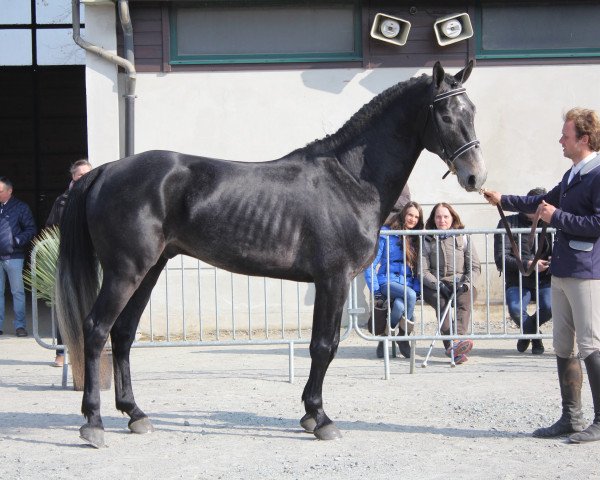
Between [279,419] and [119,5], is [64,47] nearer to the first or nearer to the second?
[119,5]

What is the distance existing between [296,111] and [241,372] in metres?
3.65

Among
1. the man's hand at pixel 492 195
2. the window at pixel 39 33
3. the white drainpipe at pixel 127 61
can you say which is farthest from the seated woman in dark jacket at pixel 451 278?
the window at pixel 39 33

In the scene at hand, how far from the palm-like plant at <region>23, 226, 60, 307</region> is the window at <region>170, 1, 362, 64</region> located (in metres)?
3.70

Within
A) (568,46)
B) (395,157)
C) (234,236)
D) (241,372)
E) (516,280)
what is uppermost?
(568,46)

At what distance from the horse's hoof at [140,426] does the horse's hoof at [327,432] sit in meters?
1.08

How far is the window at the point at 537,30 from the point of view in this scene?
10789 millimetres

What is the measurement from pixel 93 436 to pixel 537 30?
7.48 metres

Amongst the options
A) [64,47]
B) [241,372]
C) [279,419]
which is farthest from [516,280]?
[64,47]

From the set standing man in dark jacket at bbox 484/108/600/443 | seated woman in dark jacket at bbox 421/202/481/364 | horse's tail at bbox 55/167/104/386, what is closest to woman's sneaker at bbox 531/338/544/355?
seated woman in dark jacket at bbox 421/202/481/364

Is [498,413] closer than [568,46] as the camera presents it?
Yes

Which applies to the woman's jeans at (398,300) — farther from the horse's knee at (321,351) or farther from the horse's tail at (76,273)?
the horse's tail at (76,273)

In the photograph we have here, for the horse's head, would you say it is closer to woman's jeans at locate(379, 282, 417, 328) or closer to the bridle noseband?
the bridle noseband

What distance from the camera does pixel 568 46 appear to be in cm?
1085

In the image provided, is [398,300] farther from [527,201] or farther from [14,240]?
[14,240]
